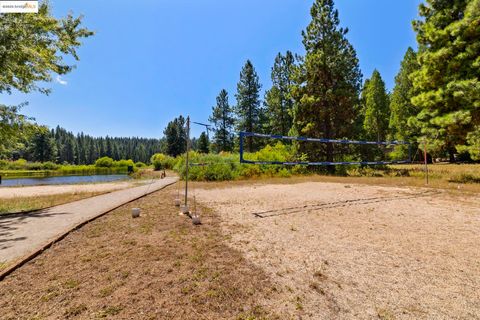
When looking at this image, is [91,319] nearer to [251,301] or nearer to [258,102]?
[251,301]

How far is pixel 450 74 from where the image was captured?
11.9 meters

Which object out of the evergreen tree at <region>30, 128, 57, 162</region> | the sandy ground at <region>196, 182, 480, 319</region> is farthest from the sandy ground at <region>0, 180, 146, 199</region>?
the evergreen tree at <region>30, 128, 57, 162</region>

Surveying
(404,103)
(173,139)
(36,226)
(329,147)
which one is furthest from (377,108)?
(173,139)

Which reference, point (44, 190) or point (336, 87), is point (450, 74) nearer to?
point (336, 87)

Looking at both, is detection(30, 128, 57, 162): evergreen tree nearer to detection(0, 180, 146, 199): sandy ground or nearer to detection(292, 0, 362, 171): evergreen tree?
detection(0, 180, 146, 199): sandy ground

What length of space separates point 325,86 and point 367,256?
1958 cm

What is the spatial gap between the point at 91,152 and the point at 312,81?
112 m

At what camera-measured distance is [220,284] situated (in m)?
2.78

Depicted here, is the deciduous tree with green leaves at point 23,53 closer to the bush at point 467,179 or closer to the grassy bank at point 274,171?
the grassy bank at point 274,171

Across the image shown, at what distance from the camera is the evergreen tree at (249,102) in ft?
126

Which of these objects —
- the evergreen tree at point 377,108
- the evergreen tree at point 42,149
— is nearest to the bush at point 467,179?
the evergreen tree at point 377,108

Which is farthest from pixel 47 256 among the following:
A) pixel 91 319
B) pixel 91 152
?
pixel 91 152

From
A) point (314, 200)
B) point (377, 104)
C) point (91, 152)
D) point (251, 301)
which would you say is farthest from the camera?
point (91, 152)

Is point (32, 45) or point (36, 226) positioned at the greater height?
point (32, 45)
